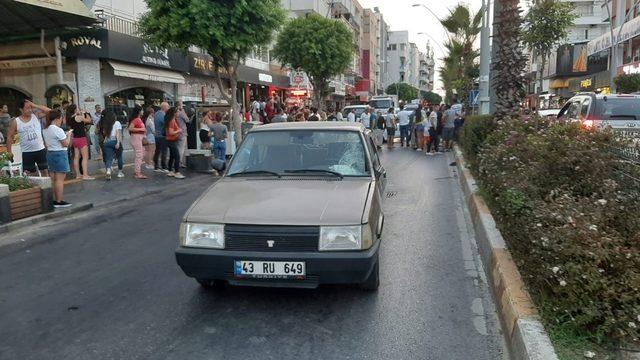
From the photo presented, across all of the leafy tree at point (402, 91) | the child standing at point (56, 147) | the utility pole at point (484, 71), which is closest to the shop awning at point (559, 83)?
the leafy tree at point (402, 91)

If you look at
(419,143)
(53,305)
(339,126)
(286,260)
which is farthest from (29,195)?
(419,143)

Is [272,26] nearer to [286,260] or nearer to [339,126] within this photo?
[339,126]

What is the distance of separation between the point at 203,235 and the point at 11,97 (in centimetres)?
1756

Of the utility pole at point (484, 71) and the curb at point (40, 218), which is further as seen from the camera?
the utility pole at point (484, 71)

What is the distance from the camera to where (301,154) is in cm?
575

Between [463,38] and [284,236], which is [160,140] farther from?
[463,38]

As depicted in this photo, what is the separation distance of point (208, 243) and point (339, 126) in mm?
2347

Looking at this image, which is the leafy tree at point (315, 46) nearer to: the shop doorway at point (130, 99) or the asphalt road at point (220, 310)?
the shop doorway at point (130, 99)

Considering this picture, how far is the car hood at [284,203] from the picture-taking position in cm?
442

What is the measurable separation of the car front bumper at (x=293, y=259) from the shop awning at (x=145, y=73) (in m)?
15.2

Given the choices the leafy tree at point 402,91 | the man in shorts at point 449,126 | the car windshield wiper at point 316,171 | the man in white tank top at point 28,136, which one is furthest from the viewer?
the leafy tree at point 402,91

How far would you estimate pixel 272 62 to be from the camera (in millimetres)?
35094

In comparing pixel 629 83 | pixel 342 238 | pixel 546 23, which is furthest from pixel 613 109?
pixel 629 83

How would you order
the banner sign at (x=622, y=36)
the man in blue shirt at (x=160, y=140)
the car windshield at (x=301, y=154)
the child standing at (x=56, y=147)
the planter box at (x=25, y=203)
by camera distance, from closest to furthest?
1. the car windshield at (x=301, y=154)
2. the planter box at (x=25, y=203)
3. the child standing at (x=56, y=147)
4. the man in blue shirt at (x=160, y=140)
5. the banner sign at (x=622, y=36)
